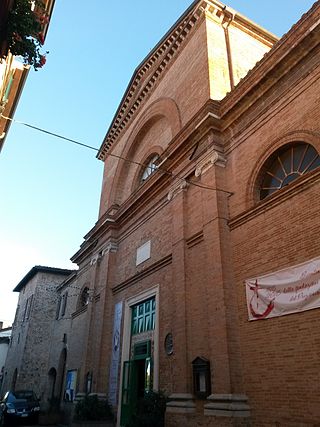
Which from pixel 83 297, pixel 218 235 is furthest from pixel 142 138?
pixel 218 235

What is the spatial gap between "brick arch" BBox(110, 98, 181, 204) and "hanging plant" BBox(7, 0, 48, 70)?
806 centimetres

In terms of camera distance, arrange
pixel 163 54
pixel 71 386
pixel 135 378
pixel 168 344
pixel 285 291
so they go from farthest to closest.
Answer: pixel 71 386, pixel 163 54, pixel 135 378, pixel 168 344, pixel 285 291

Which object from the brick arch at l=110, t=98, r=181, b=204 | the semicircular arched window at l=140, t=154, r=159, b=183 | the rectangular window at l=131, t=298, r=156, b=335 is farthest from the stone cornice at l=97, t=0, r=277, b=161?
the rectangular window at l=131, t=298, r=156, b=335

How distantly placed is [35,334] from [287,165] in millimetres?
22654

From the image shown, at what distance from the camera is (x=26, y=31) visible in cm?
495

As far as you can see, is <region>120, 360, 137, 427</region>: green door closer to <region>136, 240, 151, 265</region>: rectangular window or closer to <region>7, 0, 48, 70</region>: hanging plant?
<region>136, 240, 151, 265</region>: rectangular window

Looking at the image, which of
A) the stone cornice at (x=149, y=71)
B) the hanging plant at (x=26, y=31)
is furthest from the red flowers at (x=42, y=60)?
the stone cornice at (x=149, y=71)

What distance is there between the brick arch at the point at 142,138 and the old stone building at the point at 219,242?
0.31 ft

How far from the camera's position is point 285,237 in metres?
7.57

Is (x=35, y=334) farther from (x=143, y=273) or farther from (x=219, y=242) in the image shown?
(x=219, y=242)

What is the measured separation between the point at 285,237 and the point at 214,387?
11.5 ft

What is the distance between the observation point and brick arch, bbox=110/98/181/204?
13898 mm

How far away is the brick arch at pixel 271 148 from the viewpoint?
7.58m

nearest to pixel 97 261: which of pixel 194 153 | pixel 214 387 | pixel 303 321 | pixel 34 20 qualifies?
pixel 194 153
